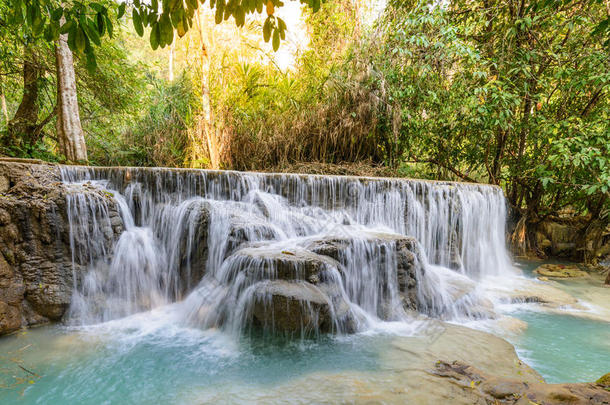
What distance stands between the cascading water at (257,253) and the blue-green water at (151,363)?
28 centimetres

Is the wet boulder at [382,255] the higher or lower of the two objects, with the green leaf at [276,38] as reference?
lower

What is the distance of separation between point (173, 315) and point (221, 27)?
713 cm

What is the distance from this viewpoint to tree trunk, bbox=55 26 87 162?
558 cm

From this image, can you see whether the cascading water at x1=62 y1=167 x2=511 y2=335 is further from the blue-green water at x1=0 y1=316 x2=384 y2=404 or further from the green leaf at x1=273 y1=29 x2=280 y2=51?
the green leaf at x1=273 y1=29 x2=280 y2=51

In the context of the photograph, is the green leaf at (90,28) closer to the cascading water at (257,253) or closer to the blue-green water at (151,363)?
the blue-green water at (151,363)

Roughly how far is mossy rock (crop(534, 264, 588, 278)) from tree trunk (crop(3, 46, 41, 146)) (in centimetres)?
1050

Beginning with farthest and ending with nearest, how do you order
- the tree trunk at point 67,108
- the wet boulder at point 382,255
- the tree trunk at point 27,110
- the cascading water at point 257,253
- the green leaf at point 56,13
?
1. the tree trunk at point 27,110
2. the tree trunk at point 67,108
3. the wet boulder at point 382,255
4. the cascading water at point 257,253
5. the green leaf at point 56,13

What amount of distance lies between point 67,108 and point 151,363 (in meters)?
4.96

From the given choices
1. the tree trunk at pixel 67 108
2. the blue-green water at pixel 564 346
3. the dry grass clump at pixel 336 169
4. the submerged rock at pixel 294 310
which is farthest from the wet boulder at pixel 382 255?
the tree trunk at pixel 67 108

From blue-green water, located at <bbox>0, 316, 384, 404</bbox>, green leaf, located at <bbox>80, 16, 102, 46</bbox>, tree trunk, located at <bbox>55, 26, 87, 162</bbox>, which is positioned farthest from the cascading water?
green leaf, located at <bbox>80, 16, 102, 46</bbox>

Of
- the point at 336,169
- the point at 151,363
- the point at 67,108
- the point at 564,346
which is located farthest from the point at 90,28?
the point at 336,169

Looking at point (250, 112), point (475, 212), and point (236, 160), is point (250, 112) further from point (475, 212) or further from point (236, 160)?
point (475, 212)

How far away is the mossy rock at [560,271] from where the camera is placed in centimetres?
614

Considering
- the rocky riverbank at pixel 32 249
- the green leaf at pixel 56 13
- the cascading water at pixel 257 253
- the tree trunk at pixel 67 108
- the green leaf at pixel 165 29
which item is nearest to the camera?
the green leaf at pixel 56 13
